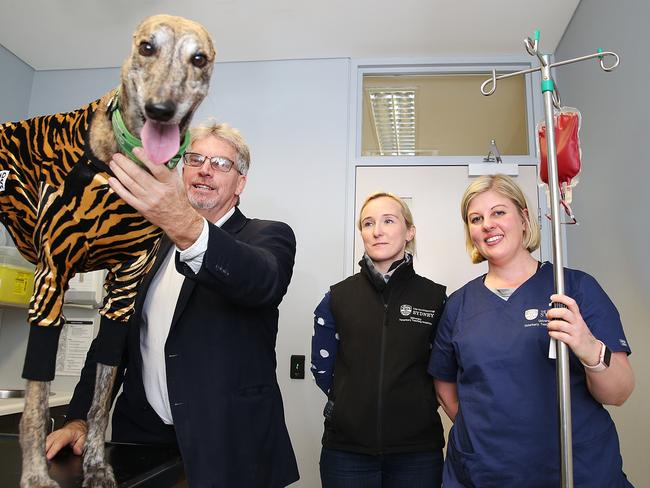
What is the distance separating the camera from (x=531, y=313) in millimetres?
1369

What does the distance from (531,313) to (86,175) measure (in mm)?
1142

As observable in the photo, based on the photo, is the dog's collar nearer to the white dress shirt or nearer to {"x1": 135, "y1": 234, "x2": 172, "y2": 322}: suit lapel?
{"x1": 135, "y1": 234, "x2": 172, "y2": 322}: suit lapel

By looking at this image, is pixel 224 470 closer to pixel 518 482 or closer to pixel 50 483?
pixel 50 483

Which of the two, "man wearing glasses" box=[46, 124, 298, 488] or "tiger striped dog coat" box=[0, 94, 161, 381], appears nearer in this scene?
"tiger striped dog coat" box=[0, 94, 161, 381]

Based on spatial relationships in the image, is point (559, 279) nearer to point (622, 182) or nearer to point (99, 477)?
point (99, 477)

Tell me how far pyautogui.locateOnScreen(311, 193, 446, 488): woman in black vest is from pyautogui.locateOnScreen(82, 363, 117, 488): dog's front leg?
35.7 inches

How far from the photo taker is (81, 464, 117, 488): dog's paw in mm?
891

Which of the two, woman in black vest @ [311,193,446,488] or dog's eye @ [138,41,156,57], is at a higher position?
dog's eye @ [138,41,156,57]

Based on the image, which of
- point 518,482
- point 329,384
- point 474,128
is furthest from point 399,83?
point 518,482

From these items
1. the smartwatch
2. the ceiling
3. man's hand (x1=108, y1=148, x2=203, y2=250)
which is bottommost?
the smartwatch

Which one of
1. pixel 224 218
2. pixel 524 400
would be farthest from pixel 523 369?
pixel 224 218

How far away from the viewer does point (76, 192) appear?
79 centimetres

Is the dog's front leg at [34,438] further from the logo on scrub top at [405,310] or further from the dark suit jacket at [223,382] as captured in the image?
the logo on scrub top at [405,310]

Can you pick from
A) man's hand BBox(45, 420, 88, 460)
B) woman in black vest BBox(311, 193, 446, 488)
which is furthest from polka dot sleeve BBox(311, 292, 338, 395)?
man's hand BBox(45, 420, 88, 460)
